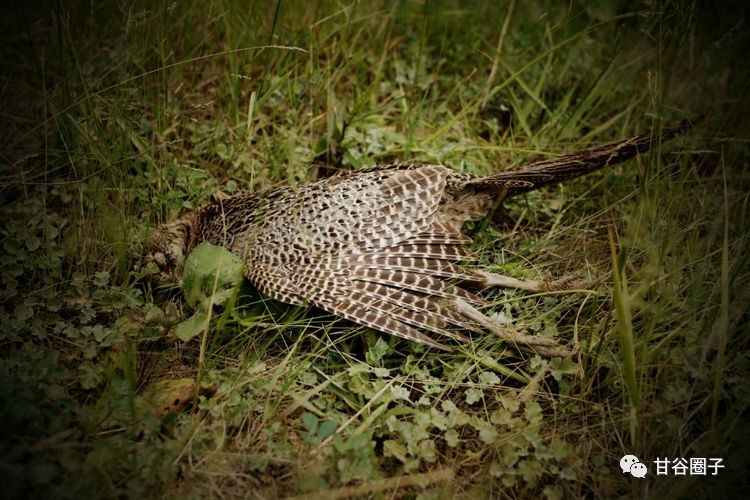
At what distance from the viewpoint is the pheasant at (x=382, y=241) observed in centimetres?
284

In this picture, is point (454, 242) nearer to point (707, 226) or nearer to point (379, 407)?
point (379, 407)

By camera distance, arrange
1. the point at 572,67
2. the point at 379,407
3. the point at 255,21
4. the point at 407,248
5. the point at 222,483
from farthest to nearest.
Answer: the point at 572,67 → the point at 255,21 → the point at 407,248 → the point at 379,407 → the point at 222,483

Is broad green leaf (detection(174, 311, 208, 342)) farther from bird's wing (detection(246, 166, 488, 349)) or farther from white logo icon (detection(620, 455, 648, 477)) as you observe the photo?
white logo icon (detection(620, 455, 648, 477))

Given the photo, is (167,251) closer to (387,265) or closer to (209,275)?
(209,275)

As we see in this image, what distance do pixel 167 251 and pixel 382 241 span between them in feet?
3.87

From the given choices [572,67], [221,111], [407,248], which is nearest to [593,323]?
[407,248]

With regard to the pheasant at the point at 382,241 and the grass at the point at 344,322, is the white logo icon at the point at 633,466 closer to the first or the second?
the grass at the point at 344,322

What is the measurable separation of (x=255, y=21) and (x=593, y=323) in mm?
2854

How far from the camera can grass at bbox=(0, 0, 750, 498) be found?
2375 millimetres

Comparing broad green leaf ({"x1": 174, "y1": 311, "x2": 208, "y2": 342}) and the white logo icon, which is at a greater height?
broad green leaf ({"x1": 174, "y1": 311, "x2": 208, "y2": 342})

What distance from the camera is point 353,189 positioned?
3146mm

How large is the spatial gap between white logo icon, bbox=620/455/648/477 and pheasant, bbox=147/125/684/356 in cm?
56

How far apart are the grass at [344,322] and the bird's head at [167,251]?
0.10 metres

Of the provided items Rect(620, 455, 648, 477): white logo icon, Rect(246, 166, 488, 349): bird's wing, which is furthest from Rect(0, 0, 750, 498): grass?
Rect(246, 166, 488, 349): bird's wing
